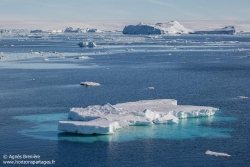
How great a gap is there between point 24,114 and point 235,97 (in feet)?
53.8

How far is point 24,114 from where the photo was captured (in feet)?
96.4

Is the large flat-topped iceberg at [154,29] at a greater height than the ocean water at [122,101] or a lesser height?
greater

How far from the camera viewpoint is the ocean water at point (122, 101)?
823 inches

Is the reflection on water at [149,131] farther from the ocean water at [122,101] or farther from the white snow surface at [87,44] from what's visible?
the white snow surface at [87,44]

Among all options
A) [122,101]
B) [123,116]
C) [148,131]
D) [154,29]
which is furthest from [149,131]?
[154,29]

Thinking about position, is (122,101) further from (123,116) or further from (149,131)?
(149,131)

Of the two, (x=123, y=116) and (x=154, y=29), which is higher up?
(x=154, y=29)

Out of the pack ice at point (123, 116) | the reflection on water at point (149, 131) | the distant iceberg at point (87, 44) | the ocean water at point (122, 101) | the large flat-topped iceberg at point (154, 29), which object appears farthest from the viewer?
the large flat-topped iceberg at point (154, 29)

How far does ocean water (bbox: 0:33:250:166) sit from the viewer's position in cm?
2091

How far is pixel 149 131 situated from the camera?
80.5 ft

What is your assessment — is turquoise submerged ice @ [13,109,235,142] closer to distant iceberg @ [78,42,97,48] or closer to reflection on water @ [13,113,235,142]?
reflection on water @ [13,113,235,142]

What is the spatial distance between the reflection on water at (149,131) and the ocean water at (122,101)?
0.17 ft

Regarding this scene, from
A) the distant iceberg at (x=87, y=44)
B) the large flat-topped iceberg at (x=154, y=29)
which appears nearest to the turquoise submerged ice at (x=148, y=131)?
the distant iceberg at (x=87, y=44)

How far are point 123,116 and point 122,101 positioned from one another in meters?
7.62
